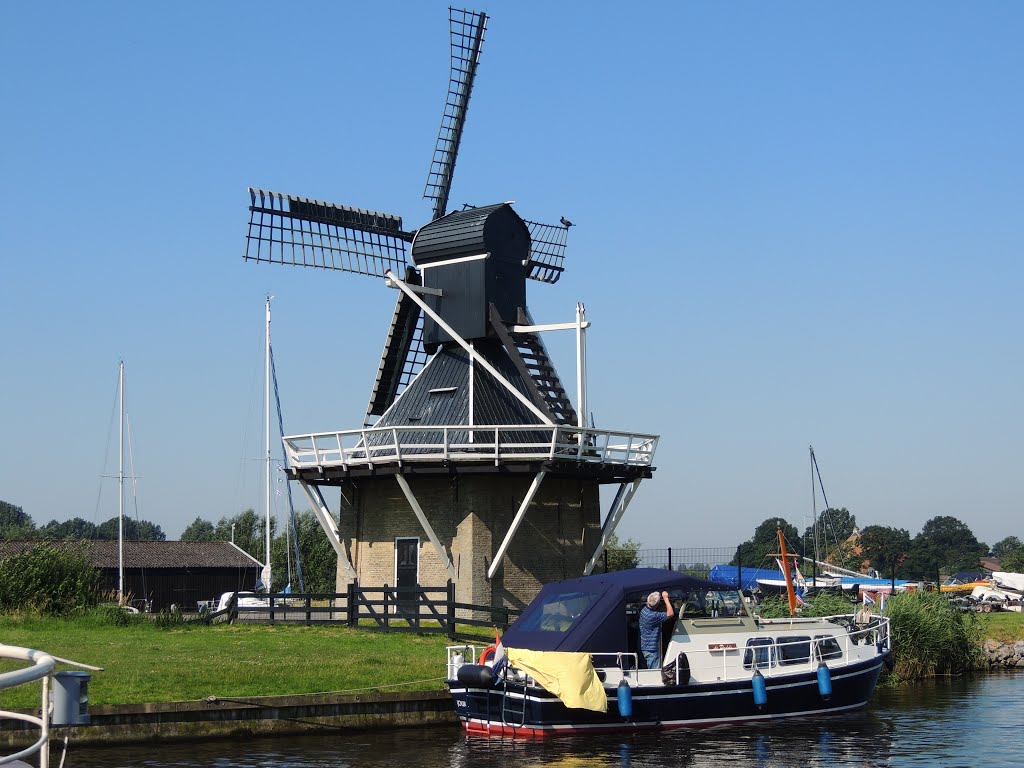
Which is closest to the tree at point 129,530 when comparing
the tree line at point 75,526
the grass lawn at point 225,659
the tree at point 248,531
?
the tree line at point 75,526

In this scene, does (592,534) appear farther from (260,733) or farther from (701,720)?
(260,733)

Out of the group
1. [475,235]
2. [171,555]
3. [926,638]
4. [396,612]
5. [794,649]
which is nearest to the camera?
[794,649]

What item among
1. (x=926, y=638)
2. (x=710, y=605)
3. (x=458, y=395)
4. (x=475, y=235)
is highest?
(x=475, y=235)

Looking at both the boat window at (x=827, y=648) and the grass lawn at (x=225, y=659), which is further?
the boat window at (x=827, y=648)

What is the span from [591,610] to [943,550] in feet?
426

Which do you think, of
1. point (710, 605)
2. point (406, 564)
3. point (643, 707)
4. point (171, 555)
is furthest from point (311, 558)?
point (643, 707)

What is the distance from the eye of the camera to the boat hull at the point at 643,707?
1803 centimetres

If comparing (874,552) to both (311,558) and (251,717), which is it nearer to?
(311,558)

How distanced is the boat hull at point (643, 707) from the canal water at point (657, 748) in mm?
231

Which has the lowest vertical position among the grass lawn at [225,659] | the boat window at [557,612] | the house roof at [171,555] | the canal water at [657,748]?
the canal water at [657,748]

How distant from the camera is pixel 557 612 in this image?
19.6 m

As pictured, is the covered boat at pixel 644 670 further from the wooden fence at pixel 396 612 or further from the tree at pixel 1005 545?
the tree at pixel 1005 545

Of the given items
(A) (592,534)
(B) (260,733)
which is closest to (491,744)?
(B) (260,733)

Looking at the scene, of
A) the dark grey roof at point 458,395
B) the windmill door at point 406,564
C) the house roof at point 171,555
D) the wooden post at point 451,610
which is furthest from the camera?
the house roof at point 171,555
